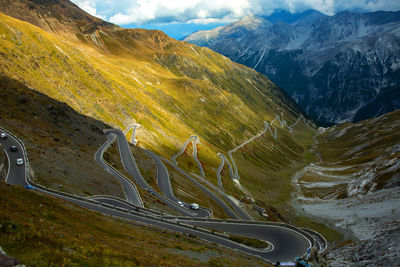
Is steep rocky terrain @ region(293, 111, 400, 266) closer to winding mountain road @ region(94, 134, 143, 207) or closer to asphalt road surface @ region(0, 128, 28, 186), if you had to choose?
winding mountain road @ region(94, 134, 143, 207)

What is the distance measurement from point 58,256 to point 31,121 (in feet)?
221

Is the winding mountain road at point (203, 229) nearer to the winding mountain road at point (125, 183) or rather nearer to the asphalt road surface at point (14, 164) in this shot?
the asphalt road surface at point (14, 164)

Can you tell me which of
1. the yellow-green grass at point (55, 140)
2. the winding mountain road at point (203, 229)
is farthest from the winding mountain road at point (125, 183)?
the winding mountain road at point (203, 229)

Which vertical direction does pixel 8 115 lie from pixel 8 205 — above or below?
above

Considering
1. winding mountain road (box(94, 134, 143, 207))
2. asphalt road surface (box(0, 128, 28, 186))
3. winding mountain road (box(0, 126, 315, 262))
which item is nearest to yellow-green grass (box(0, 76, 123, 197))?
asphalt road surface (box(0, 128, 28, 186))

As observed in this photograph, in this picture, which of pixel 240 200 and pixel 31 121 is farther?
pixel 240 200

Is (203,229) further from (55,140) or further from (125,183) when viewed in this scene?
(55,140)

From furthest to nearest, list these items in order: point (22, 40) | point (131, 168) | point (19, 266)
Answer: point (22, 40)
point (131, 168)
point (19, 266)

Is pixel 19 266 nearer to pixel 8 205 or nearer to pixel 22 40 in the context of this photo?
pixel 8 205

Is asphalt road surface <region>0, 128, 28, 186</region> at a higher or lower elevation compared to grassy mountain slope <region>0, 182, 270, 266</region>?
higher

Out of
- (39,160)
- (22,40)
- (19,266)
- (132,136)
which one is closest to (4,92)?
(39,160)

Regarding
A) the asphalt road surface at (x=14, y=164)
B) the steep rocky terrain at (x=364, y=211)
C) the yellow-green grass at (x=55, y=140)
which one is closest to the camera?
the steep rocky terrain at (x=364, y=211)

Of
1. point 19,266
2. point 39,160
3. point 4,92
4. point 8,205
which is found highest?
point 4,92

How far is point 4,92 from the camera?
2913 inches
